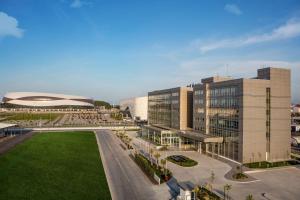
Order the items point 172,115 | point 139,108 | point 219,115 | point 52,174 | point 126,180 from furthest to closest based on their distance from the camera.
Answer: point 139,108
point 172,115
point 219,115
point 52,174
point 126,180

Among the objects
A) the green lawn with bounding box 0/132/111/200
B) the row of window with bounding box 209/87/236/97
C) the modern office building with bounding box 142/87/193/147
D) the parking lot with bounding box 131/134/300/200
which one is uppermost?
the row of window with bounding box 209/87/236/97

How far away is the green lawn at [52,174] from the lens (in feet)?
91.5

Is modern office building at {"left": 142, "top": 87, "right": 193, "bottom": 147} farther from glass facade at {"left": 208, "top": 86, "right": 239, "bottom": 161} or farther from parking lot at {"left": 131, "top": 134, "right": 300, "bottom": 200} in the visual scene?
parking lot at {"left": 131, "top": 134, "right": 300, "bottom": 200}

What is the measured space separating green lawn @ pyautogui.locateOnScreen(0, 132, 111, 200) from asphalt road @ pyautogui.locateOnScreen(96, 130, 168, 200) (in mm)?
1170

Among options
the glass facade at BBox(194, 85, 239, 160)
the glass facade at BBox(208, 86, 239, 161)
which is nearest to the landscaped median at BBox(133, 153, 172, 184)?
the glass facade at BBox(208, 86, 239, 161)

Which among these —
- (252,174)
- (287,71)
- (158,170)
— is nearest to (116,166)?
(158,170)

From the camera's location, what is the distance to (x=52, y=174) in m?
35.0

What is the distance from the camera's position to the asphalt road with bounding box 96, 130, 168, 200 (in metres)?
28.5

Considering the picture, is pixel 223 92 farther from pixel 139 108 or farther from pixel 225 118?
pixel 139 108

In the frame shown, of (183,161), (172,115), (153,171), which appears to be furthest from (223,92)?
(172,115)

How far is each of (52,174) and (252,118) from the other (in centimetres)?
3279

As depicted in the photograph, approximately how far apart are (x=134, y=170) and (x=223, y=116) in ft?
69.2

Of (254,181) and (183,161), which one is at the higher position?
(183,161)

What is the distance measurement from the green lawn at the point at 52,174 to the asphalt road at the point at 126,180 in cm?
117
